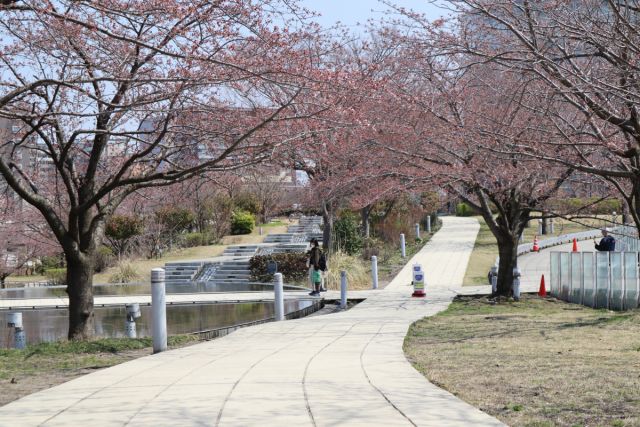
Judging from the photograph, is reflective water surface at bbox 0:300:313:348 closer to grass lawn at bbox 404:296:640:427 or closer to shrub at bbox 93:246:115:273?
grass lawn at bbox 404:296:640:427

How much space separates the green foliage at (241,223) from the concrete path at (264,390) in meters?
35.9

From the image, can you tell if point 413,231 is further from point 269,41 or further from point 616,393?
point 616,393

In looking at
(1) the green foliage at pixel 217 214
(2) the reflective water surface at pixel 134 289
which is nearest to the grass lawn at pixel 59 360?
(2) the reflective water surface at pixel 134 289

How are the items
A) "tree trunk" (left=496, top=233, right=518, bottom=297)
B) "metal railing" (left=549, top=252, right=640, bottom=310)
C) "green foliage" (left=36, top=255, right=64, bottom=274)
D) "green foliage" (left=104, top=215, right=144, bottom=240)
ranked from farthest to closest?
"green foliage" (left=36, top=255, right=64, bottom=274)
"green foliage" (left=104, top=215, right=144, bottom=240)
"tree trunk" (left=496, top=233, right=518, bottom=297)
"metal railing" (left=549, top=252, right=640, bottom=310)

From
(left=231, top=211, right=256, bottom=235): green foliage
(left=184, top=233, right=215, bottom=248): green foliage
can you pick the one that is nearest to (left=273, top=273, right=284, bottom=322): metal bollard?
(left=184, top=233, right=215, bottom=248): green foliage

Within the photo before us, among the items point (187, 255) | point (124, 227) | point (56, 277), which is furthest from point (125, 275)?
point (187, 255)

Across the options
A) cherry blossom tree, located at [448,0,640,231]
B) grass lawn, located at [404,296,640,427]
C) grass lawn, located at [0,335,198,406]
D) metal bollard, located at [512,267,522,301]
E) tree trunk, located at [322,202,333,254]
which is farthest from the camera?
tree trunk, located at [322,202,333,254]

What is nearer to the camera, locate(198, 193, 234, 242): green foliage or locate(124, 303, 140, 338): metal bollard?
locate(124, 303, 140, 338): metal bollard

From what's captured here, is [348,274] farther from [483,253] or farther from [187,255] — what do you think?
[187,255]

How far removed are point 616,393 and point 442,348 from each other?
398 cm

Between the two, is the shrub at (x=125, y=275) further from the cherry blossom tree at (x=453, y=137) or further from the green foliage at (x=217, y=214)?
the cherry blossom tree at (x=453, y=137)

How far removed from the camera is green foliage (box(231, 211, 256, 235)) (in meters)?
49.1

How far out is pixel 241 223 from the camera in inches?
1932

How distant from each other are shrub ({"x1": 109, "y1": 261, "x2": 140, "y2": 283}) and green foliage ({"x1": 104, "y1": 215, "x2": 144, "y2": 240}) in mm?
5452
